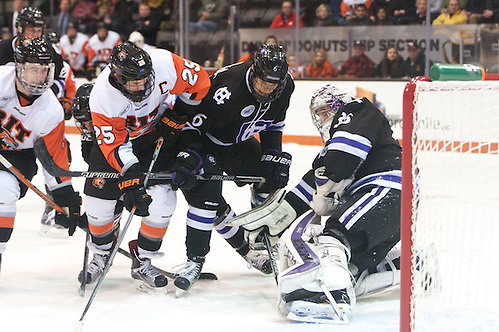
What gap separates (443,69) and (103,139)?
1285 mm

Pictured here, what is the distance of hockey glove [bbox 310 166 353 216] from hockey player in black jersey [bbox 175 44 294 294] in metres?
0.25

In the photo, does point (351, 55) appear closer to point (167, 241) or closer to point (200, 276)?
point (167, 241)

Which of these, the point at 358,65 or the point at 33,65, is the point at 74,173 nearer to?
the point at 33,65

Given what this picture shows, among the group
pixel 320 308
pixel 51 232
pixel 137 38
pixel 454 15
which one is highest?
pixel 454 15

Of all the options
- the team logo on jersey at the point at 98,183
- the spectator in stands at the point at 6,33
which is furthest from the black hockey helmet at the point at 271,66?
the spectator in stands at the point at 6,33

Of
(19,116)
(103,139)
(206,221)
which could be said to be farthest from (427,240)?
(19,116)

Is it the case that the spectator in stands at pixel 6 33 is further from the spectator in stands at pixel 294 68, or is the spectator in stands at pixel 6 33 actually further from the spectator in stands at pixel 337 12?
the spectator in stands at pixel 337 12

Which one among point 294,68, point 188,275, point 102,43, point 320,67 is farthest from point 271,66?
point 102,43

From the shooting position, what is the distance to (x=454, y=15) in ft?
21.2

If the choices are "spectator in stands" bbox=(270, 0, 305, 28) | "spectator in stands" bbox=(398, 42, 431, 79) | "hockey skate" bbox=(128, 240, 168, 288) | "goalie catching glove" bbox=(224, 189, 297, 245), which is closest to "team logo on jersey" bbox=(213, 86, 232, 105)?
"goalie catching glove" bbox=(224, 189, 297, 245)

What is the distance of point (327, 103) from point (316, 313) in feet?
2.46

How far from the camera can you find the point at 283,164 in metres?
3.04

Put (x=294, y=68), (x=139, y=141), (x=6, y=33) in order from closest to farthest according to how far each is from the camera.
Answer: (x=139, y=141)
(x=294, y=68)
(x=6, y=33)

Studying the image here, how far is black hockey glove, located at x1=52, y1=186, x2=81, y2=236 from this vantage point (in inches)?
123
